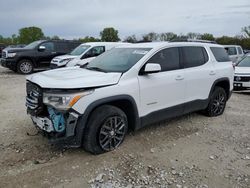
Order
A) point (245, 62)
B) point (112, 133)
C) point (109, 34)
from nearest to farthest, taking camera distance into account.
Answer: point (112, 133) < point (245, 62) < point (109, 34)

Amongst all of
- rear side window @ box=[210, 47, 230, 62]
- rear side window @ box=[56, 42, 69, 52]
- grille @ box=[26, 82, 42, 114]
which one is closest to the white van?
rear side window @ box=[56, 42, 69, 52]

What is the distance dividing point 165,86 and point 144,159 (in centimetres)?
139

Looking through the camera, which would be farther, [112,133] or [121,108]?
[121,108]

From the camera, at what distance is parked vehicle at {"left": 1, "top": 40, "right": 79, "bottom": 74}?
12.7 metres

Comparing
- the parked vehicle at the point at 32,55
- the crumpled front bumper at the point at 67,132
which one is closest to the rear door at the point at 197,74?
the crumpled front bumper at the point at 67,132

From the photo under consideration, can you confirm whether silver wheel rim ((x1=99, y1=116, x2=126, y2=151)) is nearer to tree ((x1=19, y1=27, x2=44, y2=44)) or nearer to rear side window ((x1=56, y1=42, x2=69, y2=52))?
rear side window ((x1=56, y1=42, x2=69, y2=52))

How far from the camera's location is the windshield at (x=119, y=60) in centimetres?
436

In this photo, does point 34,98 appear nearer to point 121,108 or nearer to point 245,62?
point 121,108

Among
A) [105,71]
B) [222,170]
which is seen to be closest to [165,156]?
[222,170]

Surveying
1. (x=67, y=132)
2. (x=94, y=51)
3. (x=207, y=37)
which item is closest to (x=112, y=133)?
(x=67, y=132)

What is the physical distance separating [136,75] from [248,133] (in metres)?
2.59

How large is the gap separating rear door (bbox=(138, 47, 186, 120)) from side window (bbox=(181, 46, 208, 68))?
220 millimetres

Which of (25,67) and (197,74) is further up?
(25,67)

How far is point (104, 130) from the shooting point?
3891 millimetres
